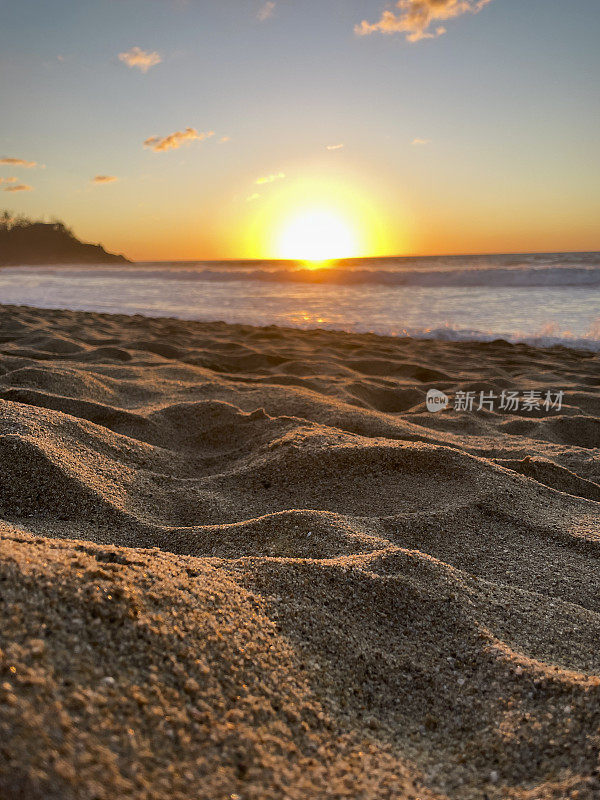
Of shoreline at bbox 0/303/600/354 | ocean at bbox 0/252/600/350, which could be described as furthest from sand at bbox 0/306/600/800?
ocean at bbox 0/252/600/350

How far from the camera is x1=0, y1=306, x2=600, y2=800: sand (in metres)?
0.74

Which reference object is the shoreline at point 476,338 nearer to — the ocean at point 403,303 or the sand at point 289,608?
the ocean at point 403,303

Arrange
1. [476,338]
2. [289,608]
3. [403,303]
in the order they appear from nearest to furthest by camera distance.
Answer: [289,608]
[476,338]
[403,303]

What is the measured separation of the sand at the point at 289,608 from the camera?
0.74 metres

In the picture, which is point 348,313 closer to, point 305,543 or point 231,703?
point 305,543

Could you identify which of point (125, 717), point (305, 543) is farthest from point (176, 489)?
point (125, 717)

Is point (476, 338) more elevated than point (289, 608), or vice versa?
point (476, 338)

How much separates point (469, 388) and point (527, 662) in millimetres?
3312

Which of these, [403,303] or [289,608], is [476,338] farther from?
[289,608]

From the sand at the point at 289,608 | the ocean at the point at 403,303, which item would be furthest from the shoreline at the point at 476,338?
the sand at the point at 289,608

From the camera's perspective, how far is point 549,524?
1.84 m

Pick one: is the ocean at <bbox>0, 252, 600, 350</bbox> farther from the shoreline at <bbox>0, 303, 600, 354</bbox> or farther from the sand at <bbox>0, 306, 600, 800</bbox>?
the sand at <bbox>0, 306, 600, 800</bbox>

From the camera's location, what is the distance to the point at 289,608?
1.19 meters

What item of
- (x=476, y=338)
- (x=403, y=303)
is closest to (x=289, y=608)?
(x=476, y=338)
